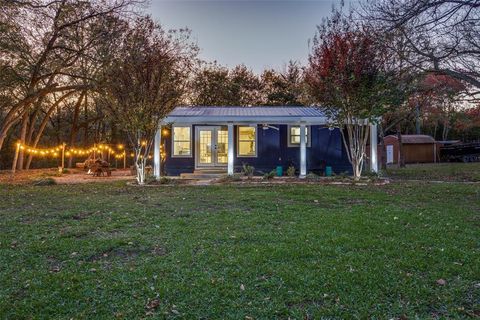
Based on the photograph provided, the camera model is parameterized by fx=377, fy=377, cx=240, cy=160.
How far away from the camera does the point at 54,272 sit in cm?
387

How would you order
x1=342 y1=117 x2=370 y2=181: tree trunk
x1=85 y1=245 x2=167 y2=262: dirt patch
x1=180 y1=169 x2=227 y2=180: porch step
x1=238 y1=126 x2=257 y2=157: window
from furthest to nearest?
x1=238 y1=126 x2=257 y2=157: window, x1=180 y1=169 x2=227 y2=180: porch step, x1=342 y1=117 x2=370 y2=181: tree trunk, x1=85 y1=245 x2=167 y2=262: dirt patch

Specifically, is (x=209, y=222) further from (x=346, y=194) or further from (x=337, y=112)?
(x=337, y=112)

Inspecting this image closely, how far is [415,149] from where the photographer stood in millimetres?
29703

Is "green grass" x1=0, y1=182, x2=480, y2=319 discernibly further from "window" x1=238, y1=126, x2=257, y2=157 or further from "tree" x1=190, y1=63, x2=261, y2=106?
"tree" x1=190, y1=63, x2=261, y2=106

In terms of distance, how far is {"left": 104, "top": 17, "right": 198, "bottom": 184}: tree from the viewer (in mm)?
12234

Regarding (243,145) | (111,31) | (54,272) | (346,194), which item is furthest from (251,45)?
(54,272)

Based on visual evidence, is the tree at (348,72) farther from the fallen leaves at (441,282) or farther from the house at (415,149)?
the house at (415,149)

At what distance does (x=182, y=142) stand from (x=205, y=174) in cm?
199

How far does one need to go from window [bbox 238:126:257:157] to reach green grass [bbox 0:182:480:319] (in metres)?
8.76

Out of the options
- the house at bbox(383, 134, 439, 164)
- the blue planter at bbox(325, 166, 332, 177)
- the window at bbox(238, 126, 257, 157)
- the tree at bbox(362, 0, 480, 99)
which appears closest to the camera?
the tree at bbox(362, 0, 480, 99)

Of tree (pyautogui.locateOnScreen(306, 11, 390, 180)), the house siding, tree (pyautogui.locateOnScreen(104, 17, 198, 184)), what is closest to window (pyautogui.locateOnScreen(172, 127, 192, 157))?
the house siding

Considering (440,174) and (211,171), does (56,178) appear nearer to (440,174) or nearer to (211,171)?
(211,171)

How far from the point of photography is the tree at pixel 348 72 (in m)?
11.9

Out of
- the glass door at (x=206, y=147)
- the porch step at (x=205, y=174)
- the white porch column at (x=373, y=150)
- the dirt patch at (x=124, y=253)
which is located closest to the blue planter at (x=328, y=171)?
the white porch column at (x=373, y=150)
